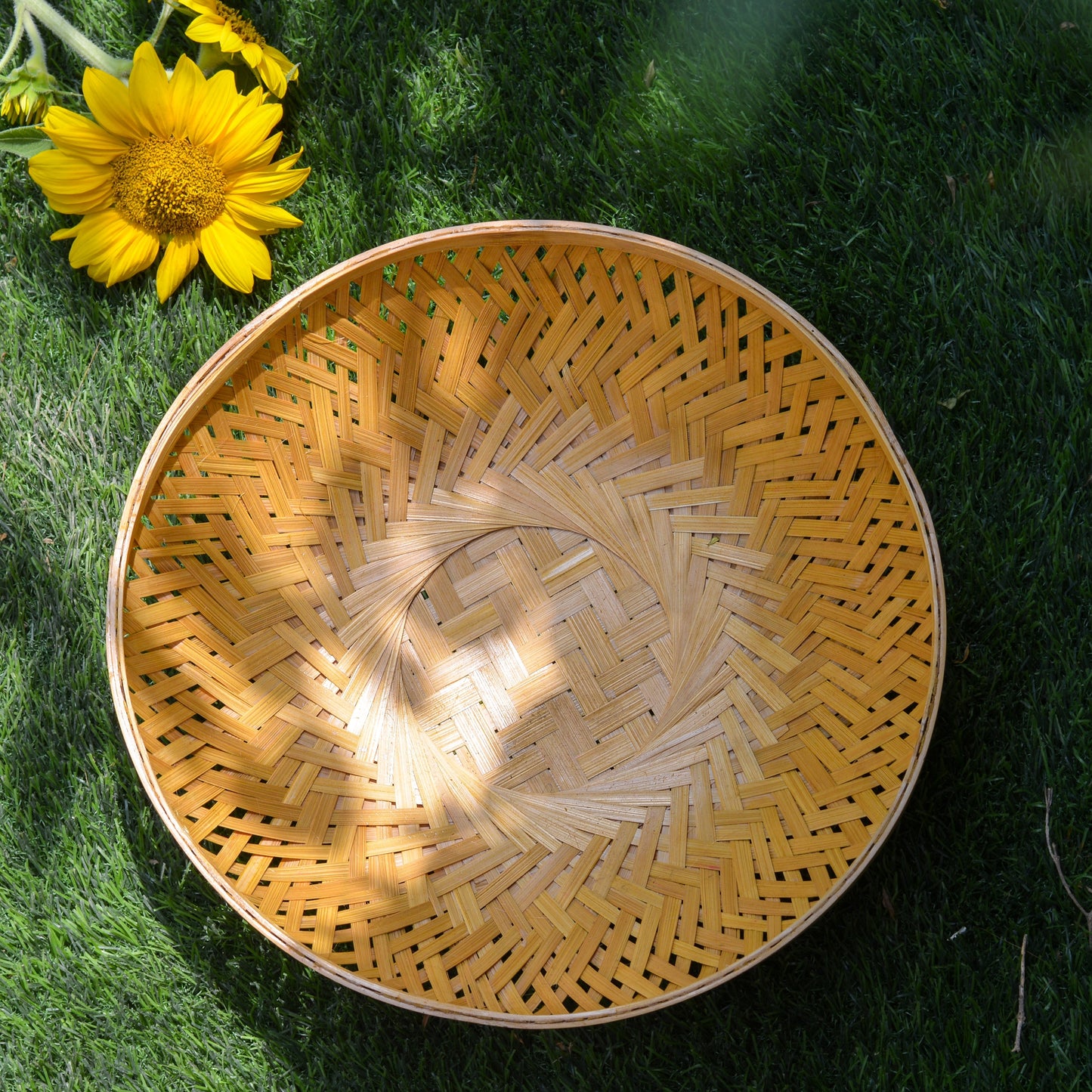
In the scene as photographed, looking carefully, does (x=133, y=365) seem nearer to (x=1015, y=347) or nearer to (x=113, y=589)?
(x=113, y=589)

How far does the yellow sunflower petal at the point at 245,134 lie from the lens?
3.94 feet

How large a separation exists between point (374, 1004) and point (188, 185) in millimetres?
984

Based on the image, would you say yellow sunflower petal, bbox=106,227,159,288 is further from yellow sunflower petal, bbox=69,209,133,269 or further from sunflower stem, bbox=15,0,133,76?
sunflower stem, bbox=15,0,133,76

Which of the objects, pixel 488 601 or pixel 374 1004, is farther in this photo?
pixel 488 601

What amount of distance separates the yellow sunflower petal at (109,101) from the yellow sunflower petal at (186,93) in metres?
0.05

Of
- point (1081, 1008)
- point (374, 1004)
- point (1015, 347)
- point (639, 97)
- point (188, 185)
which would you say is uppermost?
point (639, 97)

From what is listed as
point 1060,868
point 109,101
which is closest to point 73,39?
point 109,101

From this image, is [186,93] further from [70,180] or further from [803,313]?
[803,313]

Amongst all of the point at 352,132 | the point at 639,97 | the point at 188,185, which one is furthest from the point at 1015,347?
the point at 188,185

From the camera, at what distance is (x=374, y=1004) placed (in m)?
1.22

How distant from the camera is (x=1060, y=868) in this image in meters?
1.13

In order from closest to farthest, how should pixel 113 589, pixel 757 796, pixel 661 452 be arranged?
pixel 113 589, pixel 757 796, pixel 661 452

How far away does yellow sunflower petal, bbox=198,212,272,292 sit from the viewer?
125 centimetres

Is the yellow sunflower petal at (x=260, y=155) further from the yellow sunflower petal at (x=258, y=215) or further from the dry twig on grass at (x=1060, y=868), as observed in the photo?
the dry twig on grass at (x=1060, y=868)
